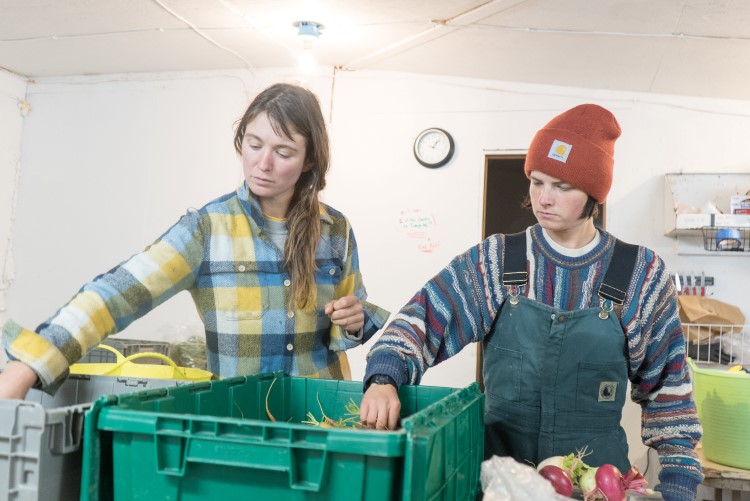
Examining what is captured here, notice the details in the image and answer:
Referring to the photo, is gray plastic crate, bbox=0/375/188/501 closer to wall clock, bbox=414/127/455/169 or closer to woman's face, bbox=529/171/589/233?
woman's face, bbox=529/171/589/233

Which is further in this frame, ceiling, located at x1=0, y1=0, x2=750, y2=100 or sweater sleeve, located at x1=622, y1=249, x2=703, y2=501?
ceiling, located at x1=0, y1=0, x2=750, y2=100

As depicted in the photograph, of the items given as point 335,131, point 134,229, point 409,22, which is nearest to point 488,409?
point 409,22

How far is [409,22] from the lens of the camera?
348cm

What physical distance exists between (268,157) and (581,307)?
76 cm

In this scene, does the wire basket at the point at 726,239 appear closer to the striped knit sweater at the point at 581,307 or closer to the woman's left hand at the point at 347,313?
the striped knit sweater at the point at 581,307

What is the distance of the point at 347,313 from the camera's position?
168cm

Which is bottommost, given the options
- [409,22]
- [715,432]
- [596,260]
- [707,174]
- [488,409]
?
[715,432]

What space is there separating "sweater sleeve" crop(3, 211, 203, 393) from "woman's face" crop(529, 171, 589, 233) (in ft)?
2.52

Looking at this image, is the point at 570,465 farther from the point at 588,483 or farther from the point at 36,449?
the point at 36,449

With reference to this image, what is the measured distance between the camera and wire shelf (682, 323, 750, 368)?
12.2ft

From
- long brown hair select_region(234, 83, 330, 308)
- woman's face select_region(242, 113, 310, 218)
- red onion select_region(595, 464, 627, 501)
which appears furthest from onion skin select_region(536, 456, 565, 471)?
woman's face select_region(242, 113, 310, 218)

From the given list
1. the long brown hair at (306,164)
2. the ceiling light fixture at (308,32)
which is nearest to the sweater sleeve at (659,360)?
the long brown hair at (306,164)

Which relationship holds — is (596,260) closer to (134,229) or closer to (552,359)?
(552,359)

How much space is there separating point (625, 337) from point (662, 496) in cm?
33
